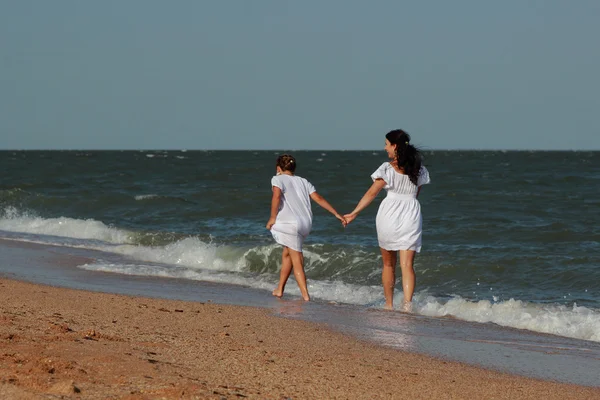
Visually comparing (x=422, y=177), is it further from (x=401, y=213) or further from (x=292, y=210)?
(x=292, y=210)

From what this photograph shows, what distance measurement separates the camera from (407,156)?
29.0ft

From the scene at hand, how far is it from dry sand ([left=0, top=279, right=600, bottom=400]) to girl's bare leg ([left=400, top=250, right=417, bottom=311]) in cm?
189

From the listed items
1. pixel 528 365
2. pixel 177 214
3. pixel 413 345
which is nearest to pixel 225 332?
pixel 413 345

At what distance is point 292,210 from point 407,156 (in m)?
1.47

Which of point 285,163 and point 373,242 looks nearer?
point 285,163

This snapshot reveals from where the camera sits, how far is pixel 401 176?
8875 millimetres

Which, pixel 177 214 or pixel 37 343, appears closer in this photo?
pixel 37 343

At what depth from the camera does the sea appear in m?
9.36

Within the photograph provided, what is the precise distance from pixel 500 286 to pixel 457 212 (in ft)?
30.6

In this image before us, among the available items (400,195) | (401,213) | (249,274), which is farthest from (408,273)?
(249,274)

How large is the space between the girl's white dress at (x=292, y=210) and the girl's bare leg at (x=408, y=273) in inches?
46.8

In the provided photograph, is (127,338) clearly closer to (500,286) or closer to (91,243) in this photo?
(500,286)

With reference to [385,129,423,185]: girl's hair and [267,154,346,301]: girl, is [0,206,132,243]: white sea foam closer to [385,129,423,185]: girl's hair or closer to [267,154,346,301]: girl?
[267,154,346,301]: girl

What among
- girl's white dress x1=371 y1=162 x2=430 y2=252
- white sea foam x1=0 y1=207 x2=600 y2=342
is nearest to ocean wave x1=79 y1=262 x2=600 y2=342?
white sea foam x1=0 y1=207 x2=600 y2=342
